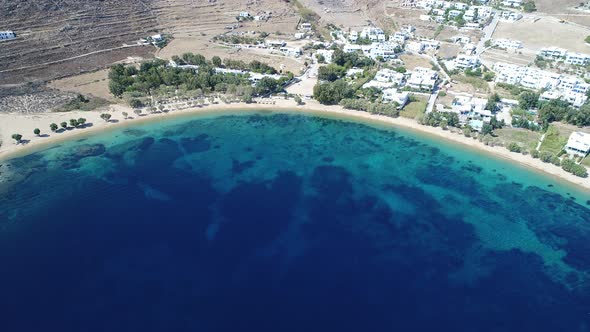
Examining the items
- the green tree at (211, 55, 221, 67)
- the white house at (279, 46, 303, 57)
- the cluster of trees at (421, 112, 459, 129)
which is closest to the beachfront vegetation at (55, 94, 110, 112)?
the green tree at (211, 55, 221, 67)

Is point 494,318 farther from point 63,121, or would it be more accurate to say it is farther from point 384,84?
point 63,121

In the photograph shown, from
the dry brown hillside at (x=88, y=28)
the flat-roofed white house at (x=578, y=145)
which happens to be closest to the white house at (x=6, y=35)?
the dry brown hillside at (x=88, y=28)

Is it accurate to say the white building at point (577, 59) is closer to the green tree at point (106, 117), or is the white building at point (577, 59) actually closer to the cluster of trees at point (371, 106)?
the cluster of trees at point (371, 106)

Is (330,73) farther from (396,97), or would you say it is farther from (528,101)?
(528,101)

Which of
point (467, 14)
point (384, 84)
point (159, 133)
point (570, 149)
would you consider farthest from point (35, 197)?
point (467, 14)

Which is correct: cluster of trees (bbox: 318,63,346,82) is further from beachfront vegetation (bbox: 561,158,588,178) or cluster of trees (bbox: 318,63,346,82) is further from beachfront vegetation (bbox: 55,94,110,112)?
beachfront vegetation (bbox: 561,158,588,178)

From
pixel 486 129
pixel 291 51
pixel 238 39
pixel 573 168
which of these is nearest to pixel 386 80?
pixel 486 129
